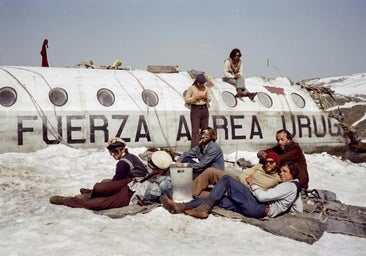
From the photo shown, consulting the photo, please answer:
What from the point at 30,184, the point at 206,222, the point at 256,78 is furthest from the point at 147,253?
the point at 256,78

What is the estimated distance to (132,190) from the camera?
22.6 ft

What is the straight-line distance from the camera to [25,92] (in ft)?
35.3

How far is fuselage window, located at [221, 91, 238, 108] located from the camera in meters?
13.1

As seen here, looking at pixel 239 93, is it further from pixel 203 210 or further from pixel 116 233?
pixel 116 233

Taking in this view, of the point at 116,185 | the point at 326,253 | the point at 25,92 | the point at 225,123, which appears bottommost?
the point at 326,253

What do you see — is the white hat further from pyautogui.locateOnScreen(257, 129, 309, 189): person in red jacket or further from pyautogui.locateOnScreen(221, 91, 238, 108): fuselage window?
pyautogui.locateOnScreen(221, 91, 238, 108): fuselage window

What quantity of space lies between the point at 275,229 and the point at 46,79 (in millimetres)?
8011

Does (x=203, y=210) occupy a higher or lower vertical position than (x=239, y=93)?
lower

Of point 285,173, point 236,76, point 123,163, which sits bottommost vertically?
point 285,173

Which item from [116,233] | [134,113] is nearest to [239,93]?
[134,113]

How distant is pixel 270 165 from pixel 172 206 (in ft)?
5.66

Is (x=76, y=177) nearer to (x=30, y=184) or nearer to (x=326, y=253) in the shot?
(x=30, y=184)

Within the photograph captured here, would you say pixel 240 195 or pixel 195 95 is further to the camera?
pixel 195 95

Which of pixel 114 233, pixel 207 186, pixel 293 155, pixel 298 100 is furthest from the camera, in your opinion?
pixel 298 100
